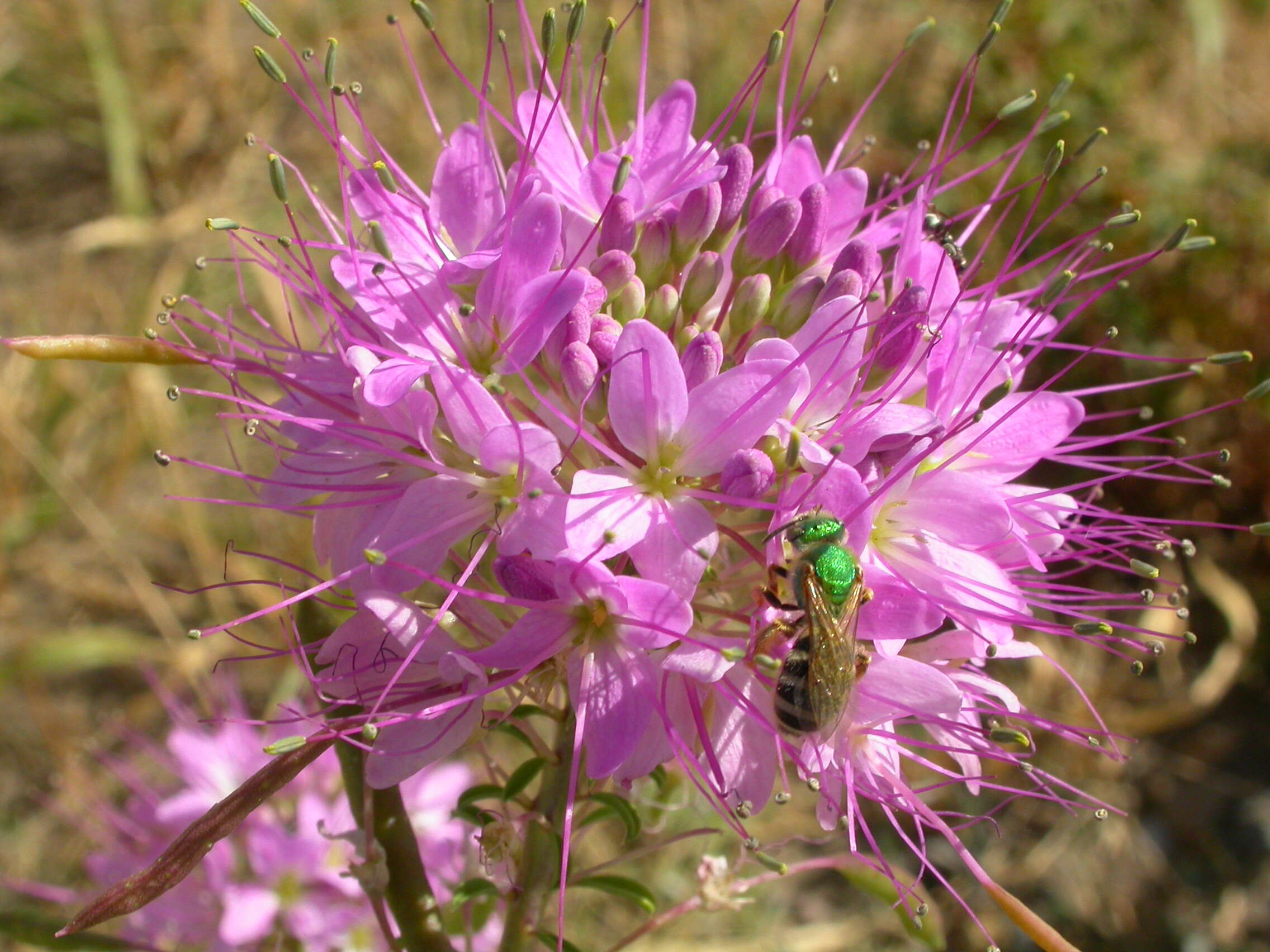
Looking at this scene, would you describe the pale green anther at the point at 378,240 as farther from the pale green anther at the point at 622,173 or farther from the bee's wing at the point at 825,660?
the bee's wing at the point at 825,660

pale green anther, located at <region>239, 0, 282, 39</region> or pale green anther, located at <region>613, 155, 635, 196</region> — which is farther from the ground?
pale green anther, located at <region>613, 155, 635, 196</region>

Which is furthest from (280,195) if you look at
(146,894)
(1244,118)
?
(1244,118)

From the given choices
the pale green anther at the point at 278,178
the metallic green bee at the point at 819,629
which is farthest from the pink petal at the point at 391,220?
the metallic green bee at the point at 819,629

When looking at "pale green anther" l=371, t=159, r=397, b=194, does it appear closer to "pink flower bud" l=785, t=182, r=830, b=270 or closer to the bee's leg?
"pink flower bud" l=785, t=182, r=830, b=270

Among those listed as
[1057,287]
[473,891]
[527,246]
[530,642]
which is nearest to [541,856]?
[473,891]

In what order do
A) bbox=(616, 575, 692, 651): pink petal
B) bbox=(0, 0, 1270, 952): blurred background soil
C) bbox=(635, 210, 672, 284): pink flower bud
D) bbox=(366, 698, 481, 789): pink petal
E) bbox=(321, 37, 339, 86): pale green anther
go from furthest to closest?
bbox=(0, 0, 1270, 952): blurred background soil < bbox=(635, 210, 672, 284): pink flower bud < bbox=(321, 37, 339, 86): pale green anther < bbox=(366, 698, 481, 789): pink petal < bbox=(616, 575, 692, 651): pink petal

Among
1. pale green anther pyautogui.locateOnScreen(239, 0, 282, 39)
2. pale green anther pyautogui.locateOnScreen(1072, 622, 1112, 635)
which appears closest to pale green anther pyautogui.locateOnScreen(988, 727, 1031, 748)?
pale green anther pyautogui.locateOnScreen(1072, 622, 1112, 635)
